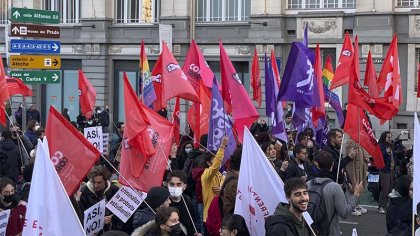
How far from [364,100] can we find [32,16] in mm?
7745

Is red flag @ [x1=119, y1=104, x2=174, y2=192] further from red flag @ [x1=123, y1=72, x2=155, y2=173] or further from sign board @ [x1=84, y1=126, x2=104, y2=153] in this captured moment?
sign board @ [x1=84, y1=126, x2=104, y2=153]

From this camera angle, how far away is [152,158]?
31.0 feet

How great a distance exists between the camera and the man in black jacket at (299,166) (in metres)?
10.9

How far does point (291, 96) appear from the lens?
41.2 ft

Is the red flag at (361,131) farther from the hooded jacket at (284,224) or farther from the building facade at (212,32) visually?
the building facade at (212,32)

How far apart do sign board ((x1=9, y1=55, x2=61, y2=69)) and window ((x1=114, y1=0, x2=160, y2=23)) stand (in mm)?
14060

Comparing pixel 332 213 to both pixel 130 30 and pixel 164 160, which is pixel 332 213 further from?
pixel 130 30

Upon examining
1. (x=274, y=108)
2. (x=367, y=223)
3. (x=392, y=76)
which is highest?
(x=392, y=76)

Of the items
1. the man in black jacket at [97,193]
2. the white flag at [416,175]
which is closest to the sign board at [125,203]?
the man in black jacket at [97,193]

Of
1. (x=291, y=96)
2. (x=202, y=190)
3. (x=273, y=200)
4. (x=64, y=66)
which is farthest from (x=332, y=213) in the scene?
(x=64, y=66)

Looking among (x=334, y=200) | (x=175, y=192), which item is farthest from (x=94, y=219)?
(x=334, y=200)

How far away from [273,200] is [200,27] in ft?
74.7

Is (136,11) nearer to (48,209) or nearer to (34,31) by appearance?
(34,31)

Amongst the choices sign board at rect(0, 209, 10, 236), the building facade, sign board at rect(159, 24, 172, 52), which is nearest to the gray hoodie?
sign board at rect(0, 209, 10, 236)
